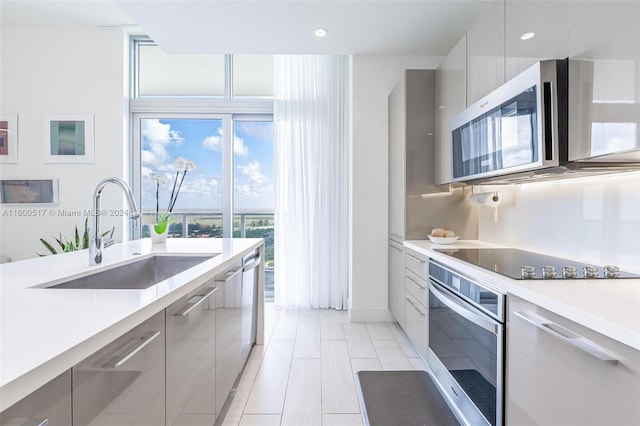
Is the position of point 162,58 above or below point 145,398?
above

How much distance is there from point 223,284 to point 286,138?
8.31 ft

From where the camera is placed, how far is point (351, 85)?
3.60 meters

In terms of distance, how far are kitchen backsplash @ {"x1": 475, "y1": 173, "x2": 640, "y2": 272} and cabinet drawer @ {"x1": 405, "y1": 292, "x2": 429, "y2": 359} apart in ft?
2.58

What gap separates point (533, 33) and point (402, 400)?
2.08 meters

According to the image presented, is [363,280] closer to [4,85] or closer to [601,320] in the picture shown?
[601,320]

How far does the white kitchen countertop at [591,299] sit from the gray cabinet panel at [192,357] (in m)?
1.19

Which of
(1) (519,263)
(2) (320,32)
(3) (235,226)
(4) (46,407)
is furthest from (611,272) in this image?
(3) (235,226)

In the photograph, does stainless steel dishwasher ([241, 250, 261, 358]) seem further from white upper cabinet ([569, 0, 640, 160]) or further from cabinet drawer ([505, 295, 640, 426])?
white upper cabinet ([569, 0, 640, 160])

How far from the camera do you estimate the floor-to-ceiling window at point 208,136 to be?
4.22 m

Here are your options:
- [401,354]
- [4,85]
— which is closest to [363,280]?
[401,354]

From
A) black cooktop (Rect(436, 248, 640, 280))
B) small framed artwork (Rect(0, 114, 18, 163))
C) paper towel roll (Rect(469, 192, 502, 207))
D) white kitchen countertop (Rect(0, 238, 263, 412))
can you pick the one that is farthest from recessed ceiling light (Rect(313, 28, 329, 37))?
small framed artwork (Rect(0, 114, 18, 163))

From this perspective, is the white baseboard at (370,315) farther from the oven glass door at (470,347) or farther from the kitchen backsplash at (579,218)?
the kitchen backsplash at (579,218)

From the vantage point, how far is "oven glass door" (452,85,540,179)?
155 centimetres

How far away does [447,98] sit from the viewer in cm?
267
